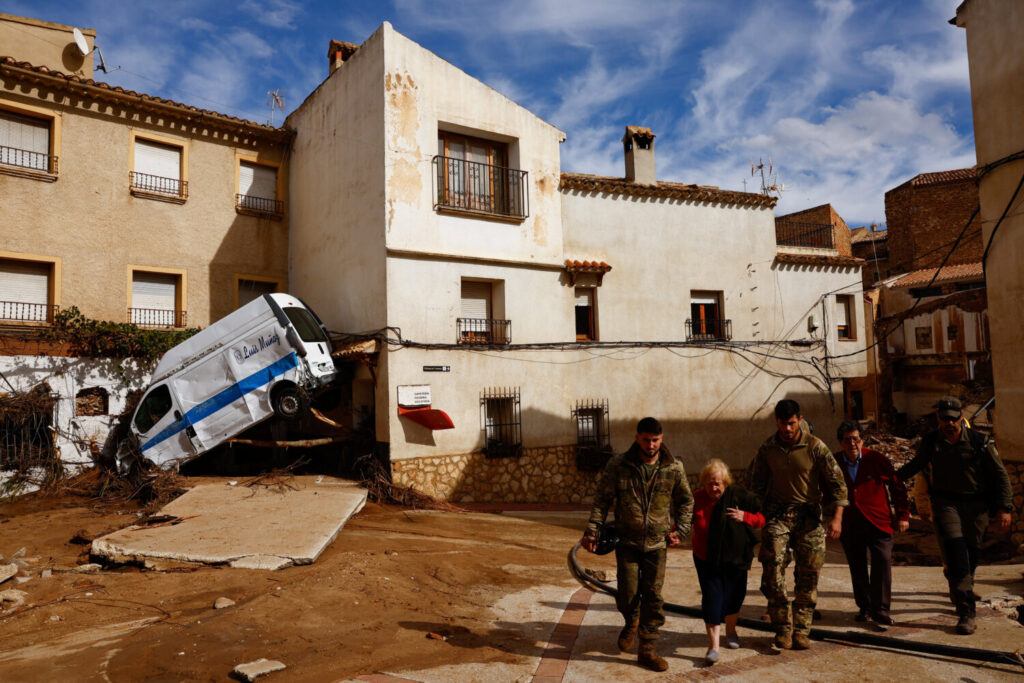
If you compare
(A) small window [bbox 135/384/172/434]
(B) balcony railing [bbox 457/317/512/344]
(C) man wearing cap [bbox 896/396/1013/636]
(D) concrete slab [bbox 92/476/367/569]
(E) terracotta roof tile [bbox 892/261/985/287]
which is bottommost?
(D) concrete slab [bbox 92/476/367/569]

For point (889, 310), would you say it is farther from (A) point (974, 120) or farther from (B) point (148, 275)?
(B) point (148, 275)

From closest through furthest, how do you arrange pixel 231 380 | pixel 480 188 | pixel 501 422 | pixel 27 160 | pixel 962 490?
pixel 962 490 → pixel 231 380 → pixel 27 160 → pixel 501 422 → pixel 480 188

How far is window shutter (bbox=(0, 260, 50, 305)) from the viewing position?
42.0 ft

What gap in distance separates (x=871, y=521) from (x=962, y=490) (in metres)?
0.78

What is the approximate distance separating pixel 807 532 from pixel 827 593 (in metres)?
2.03

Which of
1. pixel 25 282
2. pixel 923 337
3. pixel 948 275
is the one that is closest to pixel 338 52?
pixel 25 282

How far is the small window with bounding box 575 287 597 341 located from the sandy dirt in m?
7.11

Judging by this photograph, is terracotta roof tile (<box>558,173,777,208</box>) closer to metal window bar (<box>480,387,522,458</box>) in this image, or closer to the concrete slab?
metal window bar (<box>480,387,522,458</box>)

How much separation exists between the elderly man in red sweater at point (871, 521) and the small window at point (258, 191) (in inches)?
573

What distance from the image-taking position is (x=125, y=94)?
547 inches

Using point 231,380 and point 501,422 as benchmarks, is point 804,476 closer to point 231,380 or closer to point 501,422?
point 501,422

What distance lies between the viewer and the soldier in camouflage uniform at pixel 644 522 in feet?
14.4

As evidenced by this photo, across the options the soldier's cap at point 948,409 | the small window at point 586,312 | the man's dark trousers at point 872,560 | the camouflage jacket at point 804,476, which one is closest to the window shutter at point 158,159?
the small window at point 586,312

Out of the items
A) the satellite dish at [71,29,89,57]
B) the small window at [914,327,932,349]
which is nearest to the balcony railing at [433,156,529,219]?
the satellite dish at [71,29,89,57]
